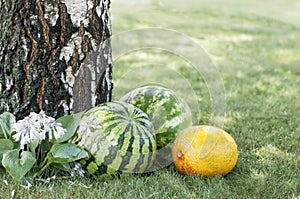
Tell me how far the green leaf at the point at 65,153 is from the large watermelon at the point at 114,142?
0.40ft

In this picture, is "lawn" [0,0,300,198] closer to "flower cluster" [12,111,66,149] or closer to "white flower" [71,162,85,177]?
"white flower" [71,162,85,177]

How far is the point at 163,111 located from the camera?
11.7 ft

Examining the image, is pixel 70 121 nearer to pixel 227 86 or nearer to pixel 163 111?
pixel 163 111

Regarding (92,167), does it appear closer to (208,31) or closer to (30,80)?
(30,80)

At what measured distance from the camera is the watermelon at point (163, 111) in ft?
11.6

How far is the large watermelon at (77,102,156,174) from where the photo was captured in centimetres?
315

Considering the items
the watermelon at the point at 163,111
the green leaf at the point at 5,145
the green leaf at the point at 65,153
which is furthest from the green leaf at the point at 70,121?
the watermelon at the point at 163,111

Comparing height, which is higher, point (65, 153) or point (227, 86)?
point (65, 153)

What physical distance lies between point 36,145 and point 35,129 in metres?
0.11

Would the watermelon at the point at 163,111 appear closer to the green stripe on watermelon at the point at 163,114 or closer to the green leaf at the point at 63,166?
the green stripe on watermelon at the point at 163,114

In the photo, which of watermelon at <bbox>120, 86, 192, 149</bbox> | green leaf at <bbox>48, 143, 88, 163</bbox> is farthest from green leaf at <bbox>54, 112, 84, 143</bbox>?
watermelon at <bbox>120, 86, 192, 149</bbox>

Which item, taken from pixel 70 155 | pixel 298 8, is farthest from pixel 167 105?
pixel 298 8

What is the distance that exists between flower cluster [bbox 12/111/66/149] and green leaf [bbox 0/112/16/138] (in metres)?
0.13

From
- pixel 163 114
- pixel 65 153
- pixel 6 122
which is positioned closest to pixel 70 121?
pixel 65 153
